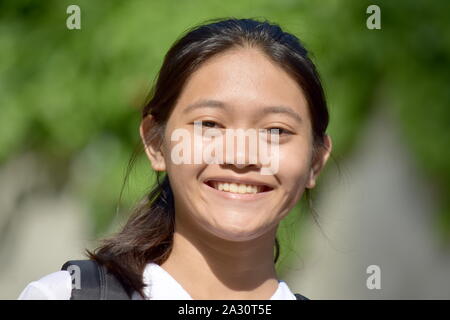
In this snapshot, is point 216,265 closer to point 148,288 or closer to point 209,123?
point 148,288

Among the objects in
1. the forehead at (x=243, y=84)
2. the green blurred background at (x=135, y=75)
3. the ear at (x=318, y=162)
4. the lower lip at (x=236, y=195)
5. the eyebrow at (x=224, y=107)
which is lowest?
the lower lip at (x=236, y=195)

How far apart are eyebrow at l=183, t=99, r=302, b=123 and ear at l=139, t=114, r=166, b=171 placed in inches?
5.0

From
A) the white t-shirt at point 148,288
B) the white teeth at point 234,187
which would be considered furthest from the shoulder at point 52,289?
the white teeth at point 234,187

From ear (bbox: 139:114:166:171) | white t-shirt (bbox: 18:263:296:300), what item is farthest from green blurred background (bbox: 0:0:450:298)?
white t-shirt (bbox: 18:263:296:300)

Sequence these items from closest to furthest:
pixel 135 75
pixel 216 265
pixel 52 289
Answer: pixel 52 289, pixel 216 265, pixel 135 75

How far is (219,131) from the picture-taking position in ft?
4.75

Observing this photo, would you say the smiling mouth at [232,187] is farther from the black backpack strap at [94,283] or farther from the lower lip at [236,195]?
the black backpack strap at [94,283]

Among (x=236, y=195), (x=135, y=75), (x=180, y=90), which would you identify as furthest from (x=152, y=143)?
(x=135, y=75)

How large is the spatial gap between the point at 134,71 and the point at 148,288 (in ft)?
4.98

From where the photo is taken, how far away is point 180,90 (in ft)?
5.06

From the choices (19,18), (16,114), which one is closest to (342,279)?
(16,114)

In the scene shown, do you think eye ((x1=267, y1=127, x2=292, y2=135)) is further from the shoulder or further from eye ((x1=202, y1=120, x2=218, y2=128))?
the shoulder

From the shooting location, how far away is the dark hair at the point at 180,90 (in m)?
1.54
